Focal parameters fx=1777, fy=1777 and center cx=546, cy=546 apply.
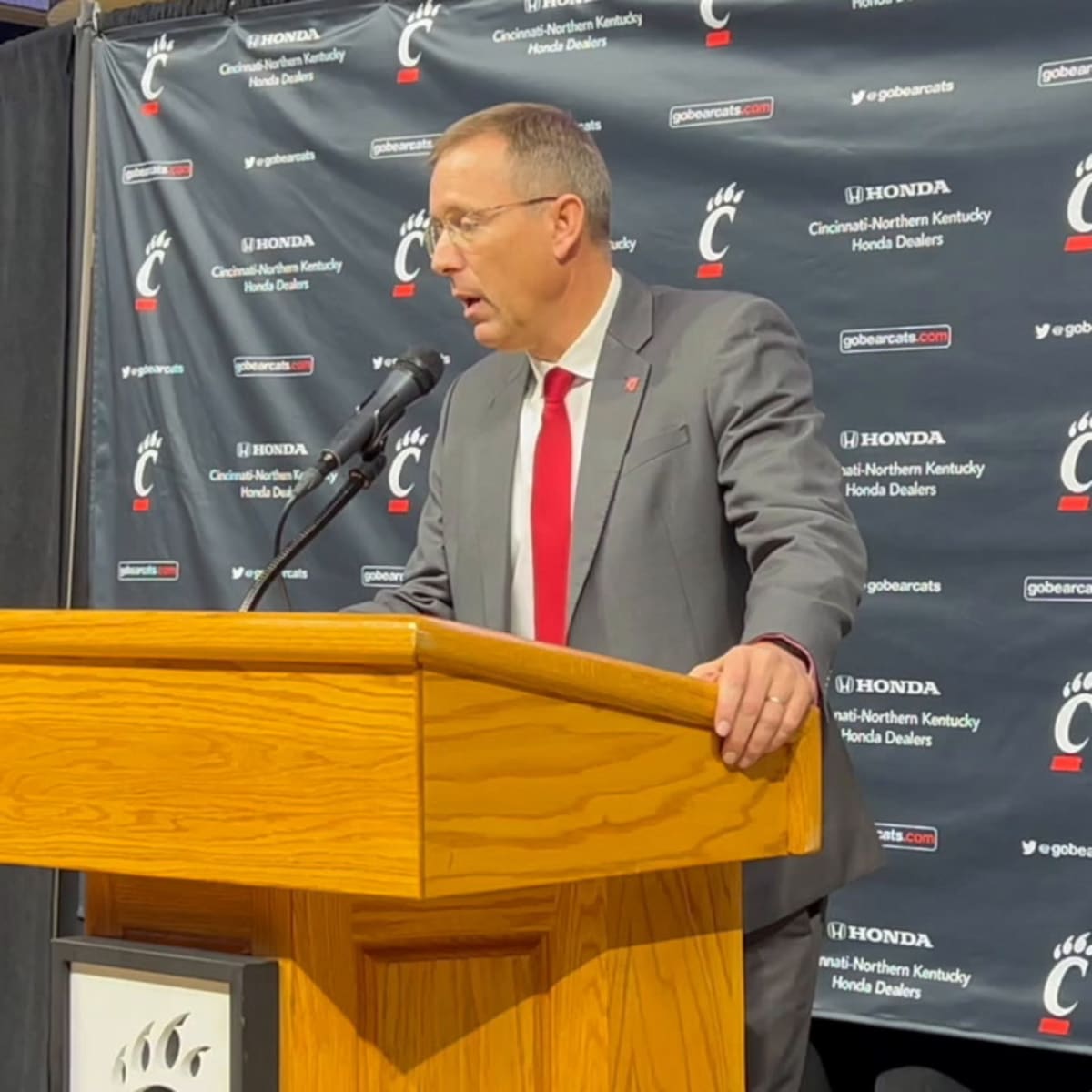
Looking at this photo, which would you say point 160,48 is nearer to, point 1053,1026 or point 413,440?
point 413,440

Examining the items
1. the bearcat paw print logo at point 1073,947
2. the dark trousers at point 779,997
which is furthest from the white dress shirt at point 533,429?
the bearcat paw print logo at point 1073,947

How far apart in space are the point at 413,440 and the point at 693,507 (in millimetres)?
1984

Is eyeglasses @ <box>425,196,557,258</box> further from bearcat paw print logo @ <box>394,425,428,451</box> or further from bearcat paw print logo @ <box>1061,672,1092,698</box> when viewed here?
bearcat paw print logo @ <box>394,425,428,451</box>

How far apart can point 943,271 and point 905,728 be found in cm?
81

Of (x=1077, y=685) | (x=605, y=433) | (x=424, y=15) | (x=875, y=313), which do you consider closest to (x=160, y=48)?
(x=424, y=15)

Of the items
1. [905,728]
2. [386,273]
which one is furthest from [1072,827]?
[386,273]

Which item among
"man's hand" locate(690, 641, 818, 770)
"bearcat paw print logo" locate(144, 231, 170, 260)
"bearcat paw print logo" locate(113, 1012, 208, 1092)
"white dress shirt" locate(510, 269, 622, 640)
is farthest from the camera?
"bearcat paw print logo" locate(144, 231, 170, 260)

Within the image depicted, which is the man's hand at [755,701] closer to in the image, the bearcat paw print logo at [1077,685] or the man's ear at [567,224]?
the man's ear at [567,224]

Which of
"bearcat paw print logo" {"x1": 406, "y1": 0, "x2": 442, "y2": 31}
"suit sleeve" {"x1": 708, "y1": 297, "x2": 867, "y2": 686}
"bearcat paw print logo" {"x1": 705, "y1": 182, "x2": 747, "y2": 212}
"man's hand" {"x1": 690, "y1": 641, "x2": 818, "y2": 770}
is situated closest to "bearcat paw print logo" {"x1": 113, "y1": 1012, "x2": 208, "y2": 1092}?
"man's hand" {"x1": 690, "y1": 641, "x2": 818, "y2": 770}

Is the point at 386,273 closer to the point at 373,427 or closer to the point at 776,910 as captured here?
the point at 373,427

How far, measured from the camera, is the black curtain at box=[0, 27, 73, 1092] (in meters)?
4.29

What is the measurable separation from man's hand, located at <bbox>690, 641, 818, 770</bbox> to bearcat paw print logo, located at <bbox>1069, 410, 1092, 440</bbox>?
171cm

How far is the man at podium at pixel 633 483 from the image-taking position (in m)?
1.73

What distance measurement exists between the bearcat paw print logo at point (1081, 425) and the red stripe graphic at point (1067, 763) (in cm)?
54
